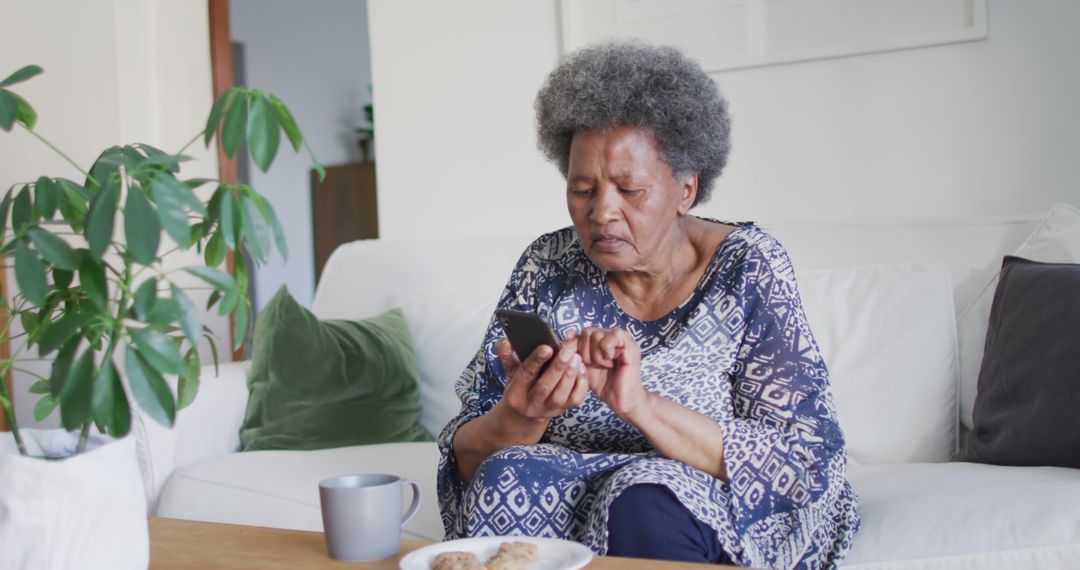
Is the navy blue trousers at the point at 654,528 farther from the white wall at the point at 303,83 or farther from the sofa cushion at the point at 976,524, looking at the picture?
the white wall at the point at 303,83

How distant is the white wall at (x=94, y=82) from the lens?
11.3ft

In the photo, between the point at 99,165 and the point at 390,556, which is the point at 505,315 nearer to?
the point at 390,556

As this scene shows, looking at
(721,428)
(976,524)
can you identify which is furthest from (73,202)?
(976,524)

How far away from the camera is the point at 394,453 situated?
2.04 meters

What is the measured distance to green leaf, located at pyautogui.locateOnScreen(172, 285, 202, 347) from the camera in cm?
74

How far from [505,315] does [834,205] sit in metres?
1.36

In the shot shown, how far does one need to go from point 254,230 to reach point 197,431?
1402mm

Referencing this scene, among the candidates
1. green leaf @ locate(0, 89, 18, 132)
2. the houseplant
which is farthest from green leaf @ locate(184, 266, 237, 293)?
green leaf @ locate(0, 89, 18, 132)

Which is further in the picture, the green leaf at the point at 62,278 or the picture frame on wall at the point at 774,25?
the picture frame on wall at the point at 774,25

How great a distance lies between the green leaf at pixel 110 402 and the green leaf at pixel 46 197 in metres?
0.21

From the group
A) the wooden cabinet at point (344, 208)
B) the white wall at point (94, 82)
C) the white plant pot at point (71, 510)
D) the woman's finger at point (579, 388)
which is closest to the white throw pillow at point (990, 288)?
the woman's finger at point (579, 388)

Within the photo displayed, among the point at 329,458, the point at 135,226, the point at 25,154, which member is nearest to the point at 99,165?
the point at 135,226

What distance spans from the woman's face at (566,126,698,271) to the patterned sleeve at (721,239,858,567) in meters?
0.16

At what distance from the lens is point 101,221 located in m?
0.72
